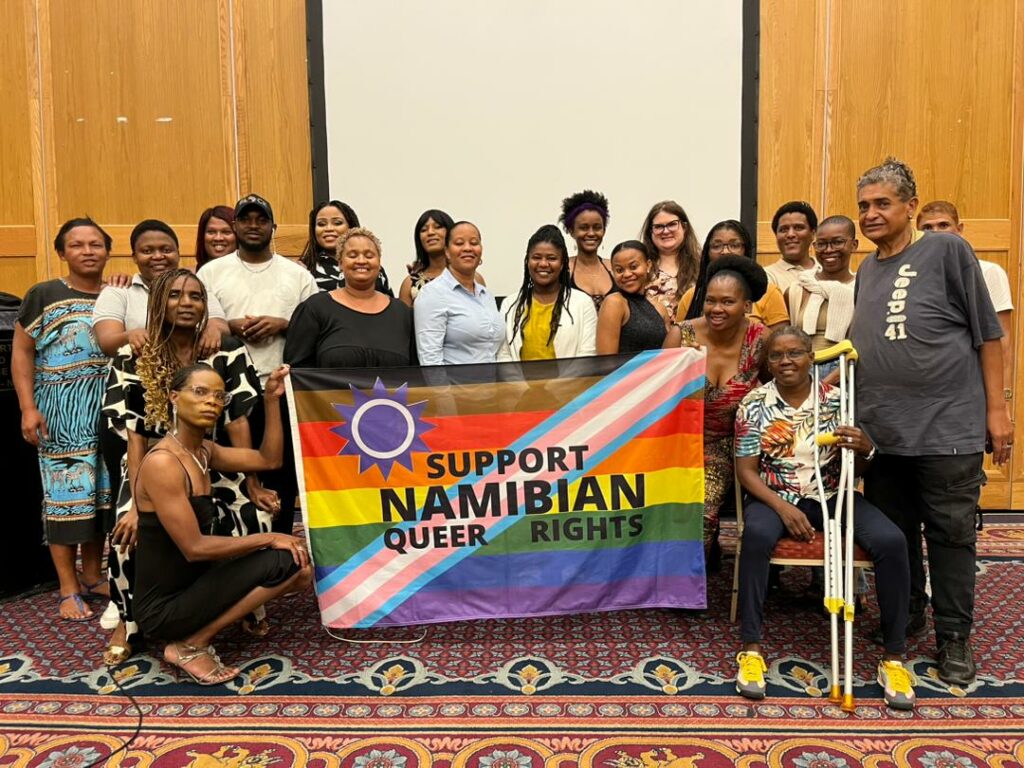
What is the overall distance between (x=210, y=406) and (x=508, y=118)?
3032mm

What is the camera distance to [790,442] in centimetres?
289

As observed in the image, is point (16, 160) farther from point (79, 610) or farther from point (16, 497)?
point (79, 610)

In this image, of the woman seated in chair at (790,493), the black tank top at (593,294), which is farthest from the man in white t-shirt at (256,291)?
the woman seated in chair at (790,493)

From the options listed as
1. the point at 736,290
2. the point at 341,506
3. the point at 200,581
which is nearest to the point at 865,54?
the point at 736,290

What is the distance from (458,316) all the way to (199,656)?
1.71 meters

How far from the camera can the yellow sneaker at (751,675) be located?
2541 millimetres

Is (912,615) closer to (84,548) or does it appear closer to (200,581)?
(200,581)

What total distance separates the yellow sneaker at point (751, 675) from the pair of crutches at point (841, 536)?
24 centimetres

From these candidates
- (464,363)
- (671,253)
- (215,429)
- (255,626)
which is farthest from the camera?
(671,253)

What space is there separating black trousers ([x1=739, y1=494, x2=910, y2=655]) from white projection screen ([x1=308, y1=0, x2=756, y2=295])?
2515 mm

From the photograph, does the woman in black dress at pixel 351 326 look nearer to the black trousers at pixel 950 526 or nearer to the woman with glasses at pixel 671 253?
the woman with glasses at pixel 671 253

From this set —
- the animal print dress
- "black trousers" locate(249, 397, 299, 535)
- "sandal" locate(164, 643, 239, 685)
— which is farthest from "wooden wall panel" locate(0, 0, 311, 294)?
"sandal" locate(164, 643, 239, 685)

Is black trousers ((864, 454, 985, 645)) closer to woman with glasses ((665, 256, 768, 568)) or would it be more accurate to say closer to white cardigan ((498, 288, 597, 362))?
woman with glasses ((665, 256, 768, 568))

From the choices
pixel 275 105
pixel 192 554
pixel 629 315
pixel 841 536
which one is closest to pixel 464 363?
pixel 629 315
